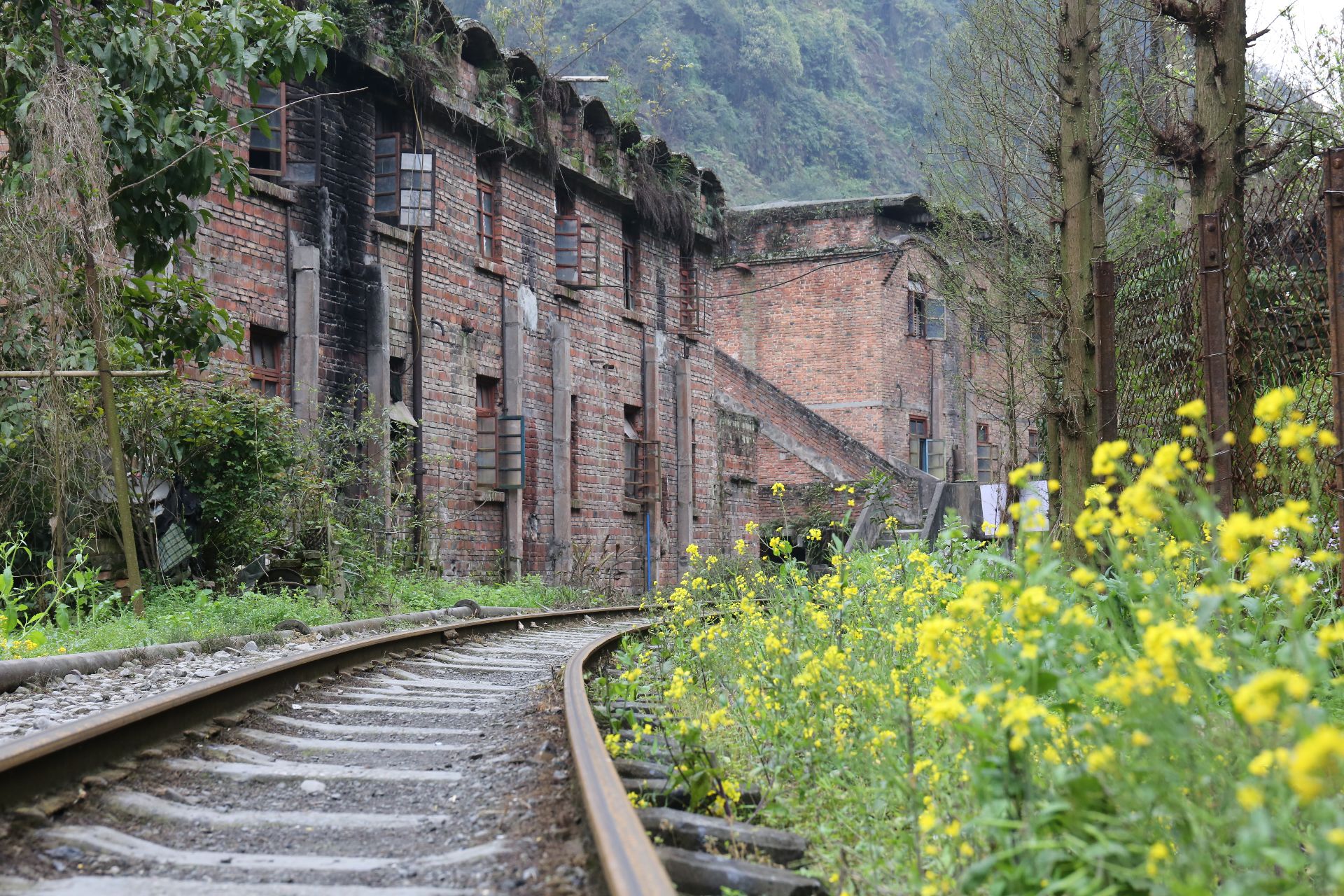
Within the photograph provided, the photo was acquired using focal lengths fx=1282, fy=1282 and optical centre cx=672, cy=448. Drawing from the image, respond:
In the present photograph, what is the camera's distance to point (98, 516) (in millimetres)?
11102

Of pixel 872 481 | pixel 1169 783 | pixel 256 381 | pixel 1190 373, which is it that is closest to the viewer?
pixel 1169 783

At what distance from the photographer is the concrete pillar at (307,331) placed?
14.8m

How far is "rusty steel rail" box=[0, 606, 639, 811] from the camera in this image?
3.96m

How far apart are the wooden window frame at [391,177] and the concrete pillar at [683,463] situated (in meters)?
8.99

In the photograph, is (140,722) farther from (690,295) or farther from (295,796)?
(690,295)

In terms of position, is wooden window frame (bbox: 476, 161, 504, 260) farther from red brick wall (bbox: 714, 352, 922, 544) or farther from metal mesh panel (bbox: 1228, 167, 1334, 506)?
metal mesh panel (bbox: 1228, 167, 1334, 506)

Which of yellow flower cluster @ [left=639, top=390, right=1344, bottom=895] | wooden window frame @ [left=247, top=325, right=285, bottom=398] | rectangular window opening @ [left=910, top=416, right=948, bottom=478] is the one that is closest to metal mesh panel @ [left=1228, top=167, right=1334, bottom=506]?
yellow flower cluster @ [left=639, top=390, right=1344, bottom=895]

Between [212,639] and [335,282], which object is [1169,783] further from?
[335,282]

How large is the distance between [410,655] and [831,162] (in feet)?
212

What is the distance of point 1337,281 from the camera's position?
5.18 m

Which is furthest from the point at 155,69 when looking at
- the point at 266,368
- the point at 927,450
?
the point at 927,450

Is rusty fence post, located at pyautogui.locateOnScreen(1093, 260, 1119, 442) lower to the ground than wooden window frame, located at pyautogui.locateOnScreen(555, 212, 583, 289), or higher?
lower

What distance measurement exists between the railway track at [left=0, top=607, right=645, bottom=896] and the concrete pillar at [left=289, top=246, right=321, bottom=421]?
8280mm

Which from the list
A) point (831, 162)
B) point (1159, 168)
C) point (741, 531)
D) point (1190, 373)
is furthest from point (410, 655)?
point (831, 162)
